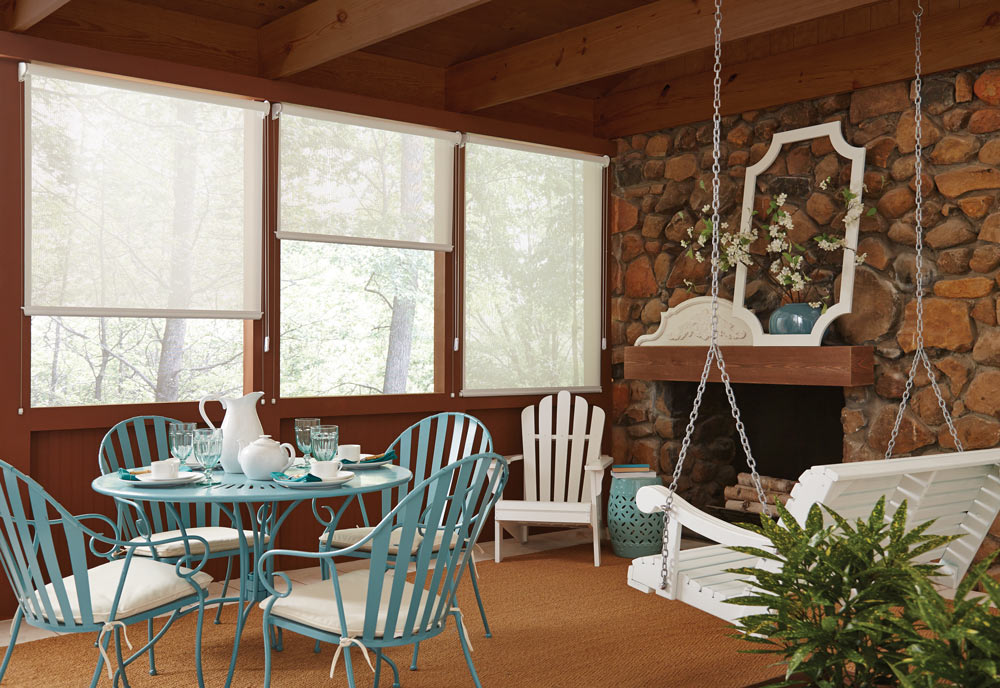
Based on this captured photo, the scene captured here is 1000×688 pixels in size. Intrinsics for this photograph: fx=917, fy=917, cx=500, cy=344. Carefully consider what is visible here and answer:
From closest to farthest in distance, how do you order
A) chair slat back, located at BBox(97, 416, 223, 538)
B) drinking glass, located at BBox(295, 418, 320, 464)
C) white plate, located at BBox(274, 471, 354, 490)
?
white plate, located at BBox(274, 471, 354, 490) → drinking glass, located at BBox(295, 418, 320, 464) → chair slat back, located at BBox(97, 416, 223, 538)

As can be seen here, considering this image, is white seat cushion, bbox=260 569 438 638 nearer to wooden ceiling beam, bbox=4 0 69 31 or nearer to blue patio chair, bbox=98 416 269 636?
blue patio chair, bbox=98 416 269 636

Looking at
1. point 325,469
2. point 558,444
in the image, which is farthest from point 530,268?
point 325,469

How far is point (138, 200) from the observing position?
4133 mm

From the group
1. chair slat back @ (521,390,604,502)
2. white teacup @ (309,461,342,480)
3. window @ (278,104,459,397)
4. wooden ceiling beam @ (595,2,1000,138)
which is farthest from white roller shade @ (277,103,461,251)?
white teacup @ (309,461,342,480)

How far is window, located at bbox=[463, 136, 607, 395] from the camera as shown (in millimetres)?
5238

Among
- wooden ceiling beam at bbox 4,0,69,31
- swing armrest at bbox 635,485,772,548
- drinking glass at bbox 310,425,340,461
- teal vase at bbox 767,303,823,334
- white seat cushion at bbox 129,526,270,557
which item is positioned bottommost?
white seat cushion at bbox 129,526,270,557

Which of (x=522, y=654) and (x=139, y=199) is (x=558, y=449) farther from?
(x=139, y=199)

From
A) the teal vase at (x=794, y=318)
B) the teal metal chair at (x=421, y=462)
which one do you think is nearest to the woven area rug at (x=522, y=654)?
the teal metal chair at (x=421, y=462)

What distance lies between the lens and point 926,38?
4297mm

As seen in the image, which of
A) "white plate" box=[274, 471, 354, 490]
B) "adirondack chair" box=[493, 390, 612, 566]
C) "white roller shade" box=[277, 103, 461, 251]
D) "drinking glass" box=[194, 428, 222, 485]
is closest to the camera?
"white plate" box=[274, 471, 354, 490]

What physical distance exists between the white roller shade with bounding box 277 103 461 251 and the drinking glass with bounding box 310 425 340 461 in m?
1.63

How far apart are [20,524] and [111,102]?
2211mm

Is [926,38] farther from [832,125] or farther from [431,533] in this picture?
[431,533]

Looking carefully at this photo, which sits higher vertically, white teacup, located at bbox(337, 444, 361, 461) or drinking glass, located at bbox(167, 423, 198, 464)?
drinking glass, located at bbox(167, 423, 198, 464)
